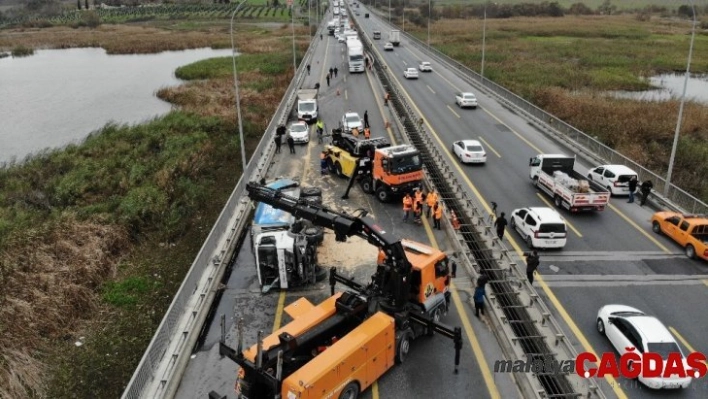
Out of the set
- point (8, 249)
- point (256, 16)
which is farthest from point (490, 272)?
point (256, 16)

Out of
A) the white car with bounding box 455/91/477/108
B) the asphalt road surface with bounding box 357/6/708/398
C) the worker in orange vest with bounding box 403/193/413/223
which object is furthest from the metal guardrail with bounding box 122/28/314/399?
the white car with bounding box 455/91/477/108

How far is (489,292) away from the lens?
1708 centimetres

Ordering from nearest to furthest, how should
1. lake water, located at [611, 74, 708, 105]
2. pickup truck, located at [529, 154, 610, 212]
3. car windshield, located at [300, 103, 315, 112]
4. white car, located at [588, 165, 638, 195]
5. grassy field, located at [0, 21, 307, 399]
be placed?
1. grassy field, located at [0, 21, 307, 399]
2. pickup truck, located at [529, 154, 610, 212]
3. white car, located at [588, 165, 638, 195]
4. car windshield, located at [300, 103, 315, 112]
5. lake water, located at [611, 74, 708, 105]

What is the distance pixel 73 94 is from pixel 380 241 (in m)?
60.1

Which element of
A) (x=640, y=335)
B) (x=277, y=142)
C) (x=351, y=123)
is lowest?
(x=640, y=335)

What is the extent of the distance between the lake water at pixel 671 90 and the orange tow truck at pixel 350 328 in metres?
45.6

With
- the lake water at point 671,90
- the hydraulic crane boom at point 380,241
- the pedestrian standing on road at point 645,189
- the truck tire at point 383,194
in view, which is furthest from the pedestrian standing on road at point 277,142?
the lake water at point 671,90

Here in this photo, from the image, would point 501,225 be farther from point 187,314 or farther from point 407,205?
point 187,314

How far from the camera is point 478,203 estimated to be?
85.5 feet

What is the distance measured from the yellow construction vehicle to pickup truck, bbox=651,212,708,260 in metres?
10.9

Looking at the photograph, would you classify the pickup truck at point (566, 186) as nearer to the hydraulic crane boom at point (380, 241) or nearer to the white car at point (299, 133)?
the hydraulic crane boom at point (380, 241)

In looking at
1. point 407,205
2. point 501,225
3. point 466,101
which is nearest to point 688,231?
point 501,225

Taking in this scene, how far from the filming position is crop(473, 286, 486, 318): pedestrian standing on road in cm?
1584

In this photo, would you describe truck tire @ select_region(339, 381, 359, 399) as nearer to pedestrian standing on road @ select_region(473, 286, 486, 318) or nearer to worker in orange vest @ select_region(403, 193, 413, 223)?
pedestrian standing on road @ select_region(473, 286, 486, 318)
